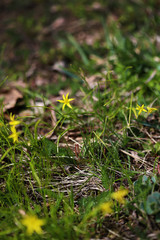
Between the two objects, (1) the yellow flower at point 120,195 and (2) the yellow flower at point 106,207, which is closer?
(2) the yellow flower at point 106,207

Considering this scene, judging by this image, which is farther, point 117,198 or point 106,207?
point 117,198

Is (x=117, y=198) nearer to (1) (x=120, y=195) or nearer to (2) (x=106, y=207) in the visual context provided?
(1) (x=120, y=195)

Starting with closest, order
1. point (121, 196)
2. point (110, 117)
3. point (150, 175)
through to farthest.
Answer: point (121, 196)
point (150, 175)
point (110, 117)

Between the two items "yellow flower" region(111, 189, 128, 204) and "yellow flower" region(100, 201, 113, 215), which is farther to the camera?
"yellow flower" region(111, 189, 128, 204)

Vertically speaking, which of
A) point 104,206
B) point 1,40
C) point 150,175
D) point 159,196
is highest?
point 1,40

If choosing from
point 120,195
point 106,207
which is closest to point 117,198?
point 120,195

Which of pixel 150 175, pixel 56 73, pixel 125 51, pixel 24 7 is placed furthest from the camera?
pixel 24 7

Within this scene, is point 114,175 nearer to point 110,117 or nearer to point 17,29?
point 110,117

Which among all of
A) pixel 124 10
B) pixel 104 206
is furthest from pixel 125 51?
pixel 104 206

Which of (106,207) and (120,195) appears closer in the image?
(106,207)

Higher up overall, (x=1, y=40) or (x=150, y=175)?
(x=1, y=40)

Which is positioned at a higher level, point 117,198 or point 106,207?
point 106,207
